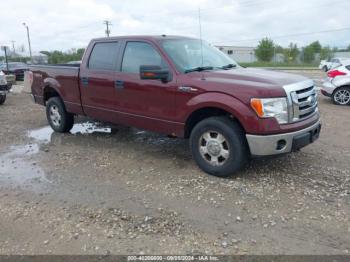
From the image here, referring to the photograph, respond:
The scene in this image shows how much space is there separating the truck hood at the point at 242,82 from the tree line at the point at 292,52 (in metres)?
55.8

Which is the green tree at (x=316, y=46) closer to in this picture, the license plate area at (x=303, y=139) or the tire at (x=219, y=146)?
the license plate area at (x=303, y=139)

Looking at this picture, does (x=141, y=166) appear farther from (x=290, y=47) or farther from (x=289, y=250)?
(x=290, y=47)

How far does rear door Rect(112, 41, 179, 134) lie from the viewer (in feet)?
17.0

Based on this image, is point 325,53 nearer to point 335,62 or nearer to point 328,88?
point 335,62

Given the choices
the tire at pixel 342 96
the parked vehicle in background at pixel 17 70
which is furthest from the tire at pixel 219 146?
the parked vehicle in background at pixel 17 70

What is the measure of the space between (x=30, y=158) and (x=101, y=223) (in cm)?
283

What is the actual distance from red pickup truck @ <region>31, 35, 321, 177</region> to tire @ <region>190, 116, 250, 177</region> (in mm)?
13

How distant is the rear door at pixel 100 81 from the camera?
5.98 meters

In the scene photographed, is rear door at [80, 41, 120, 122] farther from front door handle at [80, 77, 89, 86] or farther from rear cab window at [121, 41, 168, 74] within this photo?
rear cab window at [121, 41, 168, 74]

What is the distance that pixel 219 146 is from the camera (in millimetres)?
4723

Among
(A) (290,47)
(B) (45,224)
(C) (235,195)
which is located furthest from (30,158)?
(A) (290,47)

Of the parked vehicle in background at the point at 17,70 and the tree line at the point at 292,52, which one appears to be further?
the tree line at the point at 292,52

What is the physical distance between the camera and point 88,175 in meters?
5.06

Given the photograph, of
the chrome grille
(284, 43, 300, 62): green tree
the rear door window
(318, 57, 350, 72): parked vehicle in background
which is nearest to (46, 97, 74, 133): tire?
the rear door window
